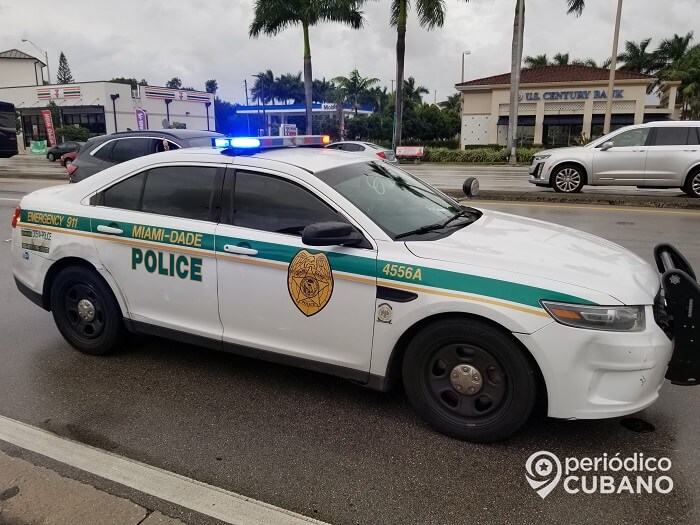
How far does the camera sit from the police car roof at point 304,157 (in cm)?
379

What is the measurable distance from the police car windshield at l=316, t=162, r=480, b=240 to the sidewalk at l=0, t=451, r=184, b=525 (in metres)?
1.93

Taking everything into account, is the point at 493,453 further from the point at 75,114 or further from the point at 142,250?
the point at 75,114

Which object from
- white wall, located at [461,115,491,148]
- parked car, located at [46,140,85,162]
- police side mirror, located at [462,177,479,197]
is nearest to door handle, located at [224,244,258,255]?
police side mirror, located at [462,177,479,197]

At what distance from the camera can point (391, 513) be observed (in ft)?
8.58

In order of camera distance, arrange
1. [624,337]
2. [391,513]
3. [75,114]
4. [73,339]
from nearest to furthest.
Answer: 1. [391,513]
2. [624,337]
3. [73,339]
4. [75,114]

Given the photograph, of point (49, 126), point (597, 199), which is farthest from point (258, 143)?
point (49, 126)

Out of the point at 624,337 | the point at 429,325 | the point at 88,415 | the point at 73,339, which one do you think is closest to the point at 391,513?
the point at 429,325

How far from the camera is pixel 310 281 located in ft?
11.1

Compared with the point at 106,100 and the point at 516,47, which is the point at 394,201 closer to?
the point at 516,47

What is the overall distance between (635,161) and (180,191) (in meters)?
11.7

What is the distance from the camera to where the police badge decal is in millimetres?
3339

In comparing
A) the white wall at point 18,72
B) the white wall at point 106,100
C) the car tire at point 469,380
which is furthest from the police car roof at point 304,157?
the white wall at point 18,72

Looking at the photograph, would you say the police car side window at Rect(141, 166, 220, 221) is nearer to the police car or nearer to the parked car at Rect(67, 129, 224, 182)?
the police car

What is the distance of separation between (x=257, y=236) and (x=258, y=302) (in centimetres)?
41
